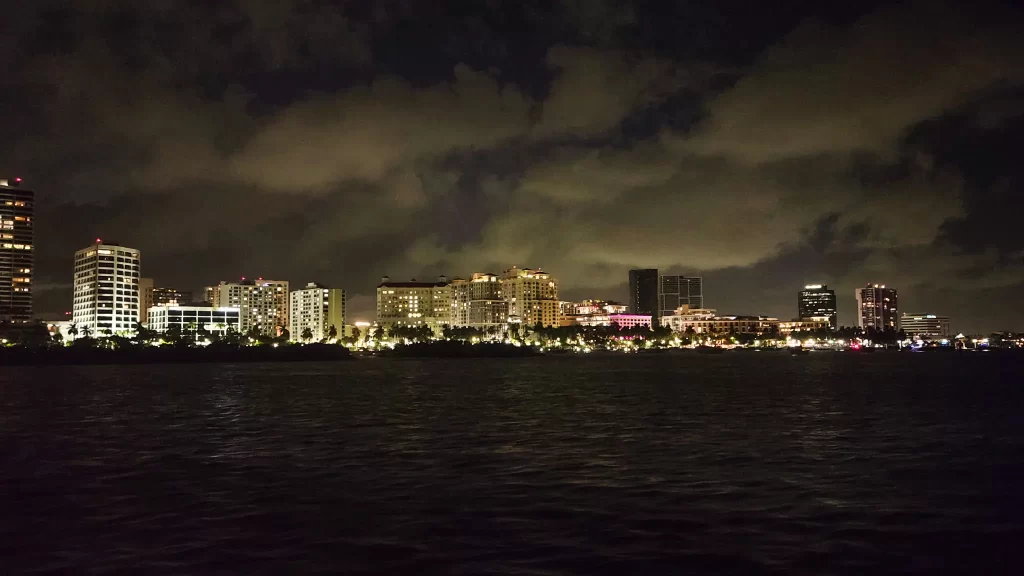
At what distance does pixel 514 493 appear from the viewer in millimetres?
23578

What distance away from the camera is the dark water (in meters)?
16.8

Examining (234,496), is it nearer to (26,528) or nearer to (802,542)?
(26,528)

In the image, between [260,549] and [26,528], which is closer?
[260,549]

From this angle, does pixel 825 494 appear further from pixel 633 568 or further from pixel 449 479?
pixel 449 479

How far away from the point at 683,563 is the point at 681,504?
598 cm

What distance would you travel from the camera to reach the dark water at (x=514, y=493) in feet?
55.0

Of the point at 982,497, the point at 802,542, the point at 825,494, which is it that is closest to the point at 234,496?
the point at 802,542

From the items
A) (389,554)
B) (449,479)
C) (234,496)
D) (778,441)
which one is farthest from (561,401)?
(389,554)

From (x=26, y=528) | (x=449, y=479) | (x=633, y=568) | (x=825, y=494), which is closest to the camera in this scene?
(x=633, y=568)

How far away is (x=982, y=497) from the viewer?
2380 cm

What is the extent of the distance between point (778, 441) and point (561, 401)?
27.1 m

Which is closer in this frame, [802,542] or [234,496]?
[802,542]

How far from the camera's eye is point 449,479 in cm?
2606

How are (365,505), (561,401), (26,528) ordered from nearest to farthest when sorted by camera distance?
(26,528), (365,505), (561,401)
